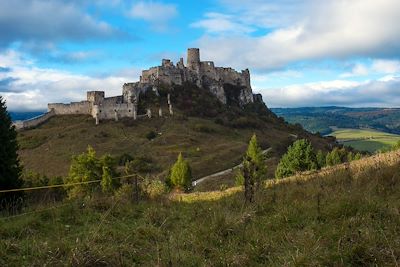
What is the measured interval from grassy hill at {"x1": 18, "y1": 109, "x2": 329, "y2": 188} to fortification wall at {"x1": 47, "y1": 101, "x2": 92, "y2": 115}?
2.46 m

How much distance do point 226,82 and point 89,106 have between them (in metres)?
42.7

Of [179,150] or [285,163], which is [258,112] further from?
[285,163]

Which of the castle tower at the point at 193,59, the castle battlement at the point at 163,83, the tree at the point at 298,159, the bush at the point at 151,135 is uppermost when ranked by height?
the castle tower at the point at 193,59

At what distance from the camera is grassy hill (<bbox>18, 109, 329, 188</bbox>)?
73.1 meters

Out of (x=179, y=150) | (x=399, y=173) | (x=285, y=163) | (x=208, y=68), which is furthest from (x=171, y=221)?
(x=208, y=68)

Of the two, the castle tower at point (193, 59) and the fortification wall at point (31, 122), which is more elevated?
the castle tower at point (193, 59)

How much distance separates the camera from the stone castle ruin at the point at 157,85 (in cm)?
9762

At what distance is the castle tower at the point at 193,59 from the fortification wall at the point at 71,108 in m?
30.7

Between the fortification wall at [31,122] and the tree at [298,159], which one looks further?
the fortification wall at [31,122]

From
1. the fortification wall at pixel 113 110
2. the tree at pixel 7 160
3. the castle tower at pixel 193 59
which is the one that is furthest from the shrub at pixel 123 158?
the castle tower at pixel 193 59

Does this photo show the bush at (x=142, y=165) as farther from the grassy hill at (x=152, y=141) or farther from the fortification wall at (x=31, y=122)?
the fortification wall at (x=31, y=122)

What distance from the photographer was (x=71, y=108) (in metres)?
107

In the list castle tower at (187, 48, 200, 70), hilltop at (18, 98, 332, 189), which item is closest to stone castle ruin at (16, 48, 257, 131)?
castle tower at (187, 48, 200, 70)

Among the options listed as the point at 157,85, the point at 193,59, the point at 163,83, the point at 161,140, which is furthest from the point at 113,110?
the point at 193,59
